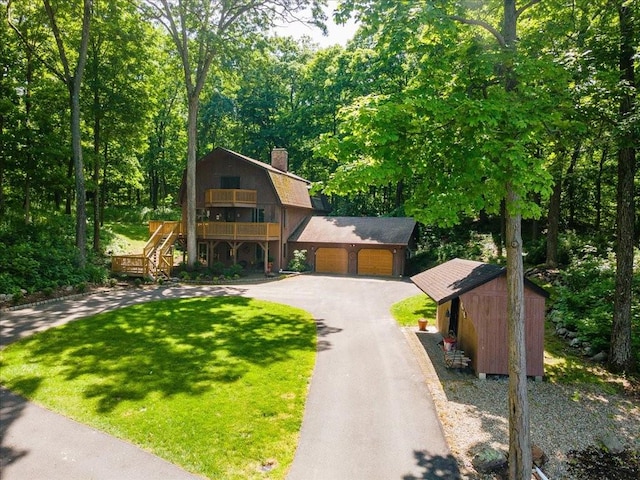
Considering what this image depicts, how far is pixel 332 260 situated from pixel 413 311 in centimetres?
1244

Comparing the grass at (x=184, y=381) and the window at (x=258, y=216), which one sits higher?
the window at (x=258, y=216)

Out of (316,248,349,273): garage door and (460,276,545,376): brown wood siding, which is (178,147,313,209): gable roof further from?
(460,276,545,376): brown wood siding

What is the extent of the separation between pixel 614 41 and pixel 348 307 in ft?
42.9

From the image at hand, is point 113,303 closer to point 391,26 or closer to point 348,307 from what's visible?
point 348,307

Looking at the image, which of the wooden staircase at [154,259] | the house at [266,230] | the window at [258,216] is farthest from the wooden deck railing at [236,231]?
the wooden staircase at [154,259]

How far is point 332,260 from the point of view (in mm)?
29781

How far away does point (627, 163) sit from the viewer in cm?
1123

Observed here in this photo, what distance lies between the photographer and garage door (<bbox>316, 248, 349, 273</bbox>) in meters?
29.5

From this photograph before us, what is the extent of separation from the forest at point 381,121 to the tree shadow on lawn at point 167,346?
219 inches

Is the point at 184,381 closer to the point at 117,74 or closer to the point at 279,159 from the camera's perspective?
the point at 117,74

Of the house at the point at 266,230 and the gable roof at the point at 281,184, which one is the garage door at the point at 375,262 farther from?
the gable roof at the point at 281,184

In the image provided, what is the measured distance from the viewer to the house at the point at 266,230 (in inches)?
1075

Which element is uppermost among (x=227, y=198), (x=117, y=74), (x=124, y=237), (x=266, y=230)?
Result: (x=117, y=74)

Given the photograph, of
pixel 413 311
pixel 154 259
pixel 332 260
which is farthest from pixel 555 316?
pixel 154 259
